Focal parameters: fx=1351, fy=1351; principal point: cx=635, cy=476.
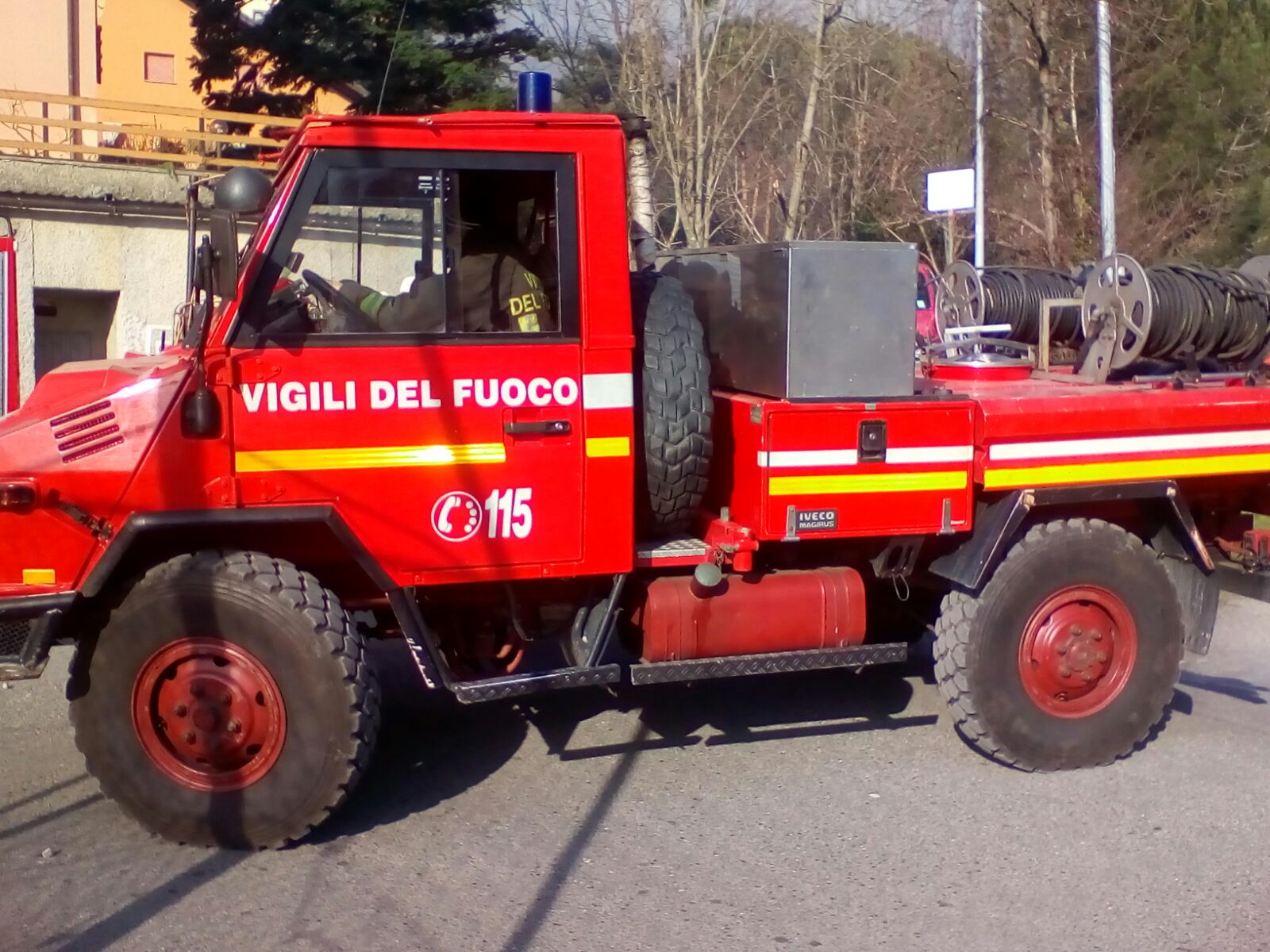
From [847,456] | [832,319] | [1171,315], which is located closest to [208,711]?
[847,456]

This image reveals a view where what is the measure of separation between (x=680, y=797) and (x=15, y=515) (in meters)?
2.70

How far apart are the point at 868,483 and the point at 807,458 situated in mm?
290

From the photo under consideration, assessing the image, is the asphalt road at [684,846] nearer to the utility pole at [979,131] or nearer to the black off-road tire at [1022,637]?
the black off-road tire at [1022,637]

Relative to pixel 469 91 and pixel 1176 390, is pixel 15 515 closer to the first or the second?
pixel 1176 390

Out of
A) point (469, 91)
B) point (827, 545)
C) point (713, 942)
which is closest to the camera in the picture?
point (713, 942)

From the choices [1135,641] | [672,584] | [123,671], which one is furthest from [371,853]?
[1135,641]

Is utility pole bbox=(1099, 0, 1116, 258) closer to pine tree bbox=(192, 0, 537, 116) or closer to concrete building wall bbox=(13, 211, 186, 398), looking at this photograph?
pine tree bbox=(192, 0, 537, 116)

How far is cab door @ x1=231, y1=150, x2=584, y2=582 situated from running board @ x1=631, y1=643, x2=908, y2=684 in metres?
0.57

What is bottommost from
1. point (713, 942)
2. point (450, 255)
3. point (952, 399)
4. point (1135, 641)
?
point (713, 942)

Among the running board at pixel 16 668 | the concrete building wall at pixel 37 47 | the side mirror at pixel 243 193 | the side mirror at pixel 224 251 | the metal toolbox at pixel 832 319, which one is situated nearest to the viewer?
the side mirror at pixel 224 251

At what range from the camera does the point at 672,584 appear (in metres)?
5.48

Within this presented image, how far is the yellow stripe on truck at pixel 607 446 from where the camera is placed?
16.7 feet

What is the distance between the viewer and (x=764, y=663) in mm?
5438

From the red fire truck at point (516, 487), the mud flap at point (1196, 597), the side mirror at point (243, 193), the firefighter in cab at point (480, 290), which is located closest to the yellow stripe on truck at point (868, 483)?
the red fire truck at point (516, 487)
